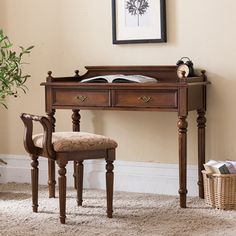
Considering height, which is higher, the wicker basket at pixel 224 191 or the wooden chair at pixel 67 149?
the wooden chair at pixel 67 149

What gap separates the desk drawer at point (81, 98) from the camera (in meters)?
4.26

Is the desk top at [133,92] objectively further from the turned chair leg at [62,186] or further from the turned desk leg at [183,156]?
the turned chair leg at [62,186]

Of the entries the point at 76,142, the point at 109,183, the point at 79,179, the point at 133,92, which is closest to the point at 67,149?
the point at 76,142

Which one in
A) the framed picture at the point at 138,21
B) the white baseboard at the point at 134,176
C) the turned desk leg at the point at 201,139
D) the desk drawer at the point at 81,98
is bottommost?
the white baseboard at the point at 134,176

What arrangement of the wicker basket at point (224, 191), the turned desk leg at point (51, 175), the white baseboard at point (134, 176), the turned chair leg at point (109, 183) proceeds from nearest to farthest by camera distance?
the turned chair leg at point (109, 183)
the wicker basket at point (224, 191)
the turned desk leg at point (51, 175)
the white baseboard at point (134, 176)

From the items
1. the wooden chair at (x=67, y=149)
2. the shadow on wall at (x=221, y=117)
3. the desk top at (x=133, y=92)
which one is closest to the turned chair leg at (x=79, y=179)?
the wooden chair at (x=67, y=149)

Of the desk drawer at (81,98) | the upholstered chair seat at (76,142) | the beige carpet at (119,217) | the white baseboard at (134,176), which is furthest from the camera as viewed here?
the white baseboard at (134,176)

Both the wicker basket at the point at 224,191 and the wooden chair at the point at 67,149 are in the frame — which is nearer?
the wooden chair at the point at 67,149

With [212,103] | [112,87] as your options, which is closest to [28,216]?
[112,87]

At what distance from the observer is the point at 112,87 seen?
13.8 ft

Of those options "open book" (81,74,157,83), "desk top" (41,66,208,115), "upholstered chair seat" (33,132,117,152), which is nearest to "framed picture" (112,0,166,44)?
"desk top" (41,66,208,115)

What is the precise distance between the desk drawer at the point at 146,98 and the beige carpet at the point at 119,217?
0.65 m

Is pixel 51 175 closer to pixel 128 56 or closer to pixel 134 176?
pixel 134 176

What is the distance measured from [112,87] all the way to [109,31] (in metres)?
0.67
